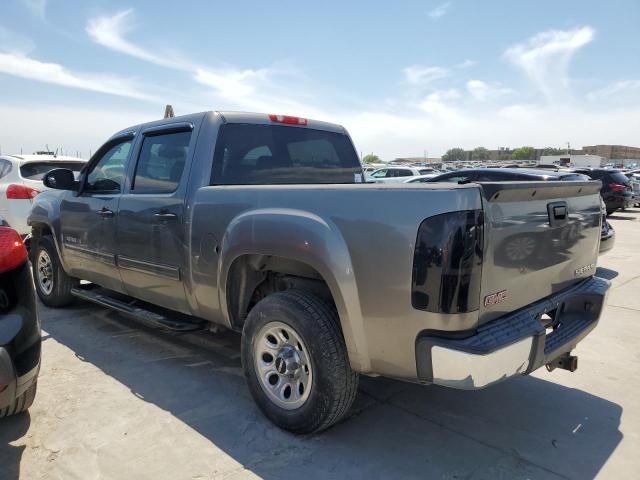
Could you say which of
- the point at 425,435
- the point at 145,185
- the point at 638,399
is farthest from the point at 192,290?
the point at 638,399

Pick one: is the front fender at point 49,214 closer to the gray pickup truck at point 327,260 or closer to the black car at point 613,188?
the gray pickup truck at point 327,260

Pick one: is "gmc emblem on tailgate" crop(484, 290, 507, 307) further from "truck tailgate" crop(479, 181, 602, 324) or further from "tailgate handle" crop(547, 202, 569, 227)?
"tailgate handle" crop(547, 202, 569, 227)

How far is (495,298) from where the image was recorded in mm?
2492

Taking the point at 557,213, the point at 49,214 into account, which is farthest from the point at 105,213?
the point at 557,213

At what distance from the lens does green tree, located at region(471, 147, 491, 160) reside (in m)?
125

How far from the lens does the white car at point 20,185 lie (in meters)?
7.48

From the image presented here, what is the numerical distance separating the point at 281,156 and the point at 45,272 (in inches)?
131

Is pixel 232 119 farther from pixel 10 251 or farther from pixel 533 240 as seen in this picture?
pixel 533 240

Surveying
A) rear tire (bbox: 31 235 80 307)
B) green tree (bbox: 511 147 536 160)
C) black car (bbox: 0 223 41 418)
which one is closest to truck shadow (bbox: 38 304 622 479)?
black car (bbox: 0 223 41 418)

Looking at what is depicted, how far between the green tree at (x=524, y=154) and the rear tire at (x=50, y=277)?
121336mm

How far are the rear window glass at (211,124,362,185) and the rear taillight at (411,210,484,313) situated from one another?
1.74 meters

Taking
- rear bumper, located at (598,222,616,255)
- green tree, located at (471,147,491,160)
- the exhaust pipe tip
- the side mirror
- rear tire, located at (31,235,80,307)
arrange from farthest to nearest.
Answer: green tree, located at (471,147,491,160), rear bumper, located at (598,222,616,255), rear tire, located at (31,235,80,307), the side mirror, the exhaust pipe tip

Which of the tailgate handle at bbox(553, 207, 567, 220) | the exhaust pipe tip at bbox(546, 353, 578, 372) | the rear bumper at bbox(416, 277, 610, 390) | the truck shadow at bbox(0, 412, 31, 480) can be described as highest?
the tailgate handle at bbox(553, 207, 567, 220)

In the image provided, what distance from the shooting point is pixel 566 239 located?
300 cm
